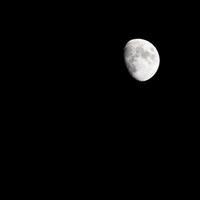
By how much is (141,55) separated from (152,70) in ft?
0.96

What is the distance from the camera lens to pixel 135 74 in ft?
15.2

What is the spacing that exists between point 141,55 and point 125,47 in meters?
0.37

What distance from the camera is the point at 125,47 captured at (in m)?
4.82

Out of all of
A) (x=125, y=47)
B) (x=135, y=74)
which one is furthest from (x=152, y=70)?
(x=125, y=47)

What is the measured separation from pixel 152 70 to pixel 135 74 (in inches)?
10.5

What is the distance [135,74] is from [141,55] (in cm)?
30

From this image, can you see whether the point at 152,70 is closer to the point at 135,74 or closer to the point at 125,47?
the point at 135,74

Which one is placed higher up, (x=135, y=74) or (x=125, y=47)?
(x=125, y=47)

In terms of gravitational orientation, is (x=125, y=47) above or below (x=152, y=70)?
above

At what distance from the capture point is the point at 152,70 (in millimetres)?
4656

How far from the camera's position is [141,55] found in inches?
180
